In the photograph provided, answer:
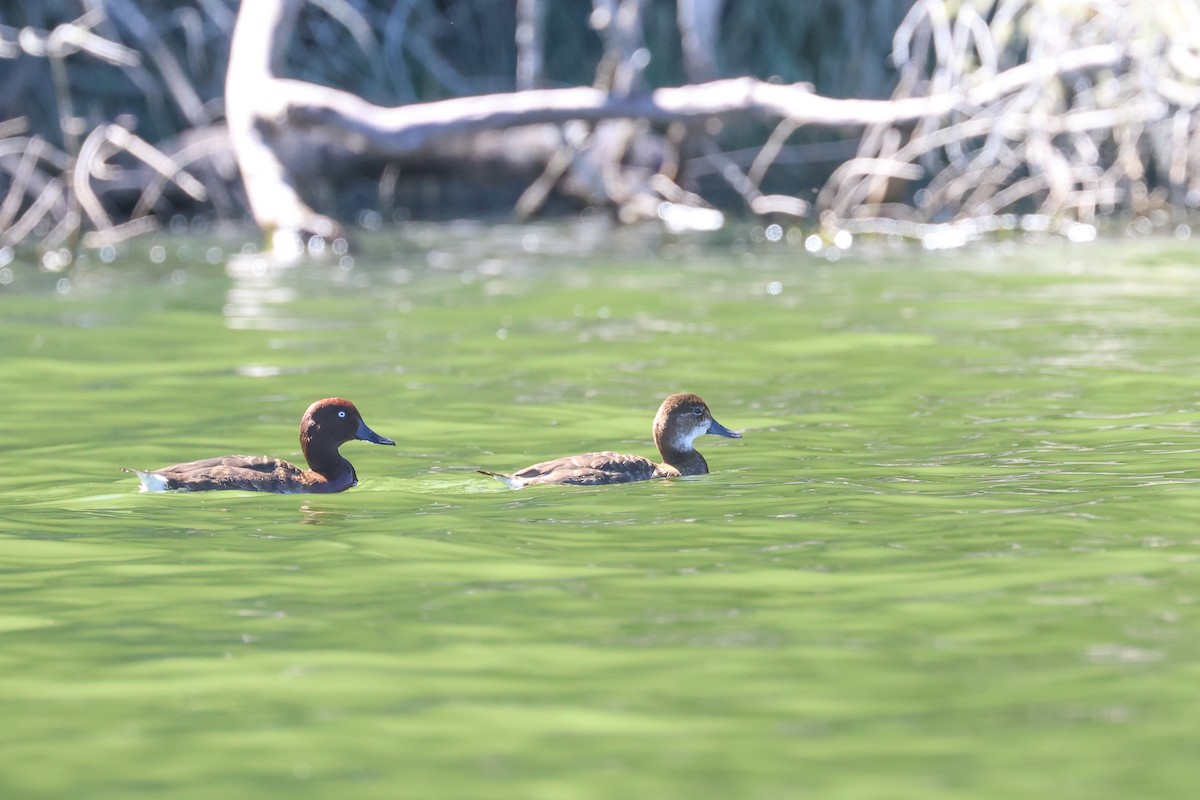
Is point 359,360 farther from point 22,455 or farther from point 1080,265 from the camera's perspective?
point 1080,265

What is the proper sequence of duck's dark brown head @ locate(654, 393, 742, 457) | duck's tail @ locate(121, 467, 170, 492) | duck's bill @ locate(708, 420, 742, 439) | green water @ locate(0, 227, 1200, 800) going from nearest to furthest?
green water @ locate(0, 227, 1200, 800), duck's tail @ locate(121, 467, 170, 492), duck's dark brown head @ locate(654, 393, 742, 457), duck's bill @ locate(708, 420, 742, 439)

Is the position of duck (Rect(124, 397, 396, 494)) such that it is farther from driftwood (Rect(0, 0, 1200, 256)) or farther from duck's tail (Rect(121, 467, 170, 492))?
driftwood (Rect(0, 0, 1200, 256))

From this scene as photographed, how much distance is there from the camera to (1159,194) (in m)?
18.8

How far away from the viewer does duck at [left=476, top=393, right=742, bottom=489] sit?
655cm

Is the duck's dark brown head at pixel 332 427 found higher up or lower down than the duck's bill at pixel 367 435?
higher up

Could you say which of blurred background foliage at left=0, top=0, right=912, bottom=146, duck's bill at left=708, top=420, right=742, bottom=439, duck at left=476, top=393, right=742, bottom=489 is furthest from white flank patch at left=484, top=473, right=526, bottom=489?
blurred background foliage at left=0, top=0, right=912, bottom=146

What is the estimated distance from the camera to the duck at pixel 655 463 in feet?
21.5

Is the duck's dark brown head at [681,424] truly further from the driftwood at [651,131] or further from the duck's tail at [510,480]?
the driftwood at [651,131]

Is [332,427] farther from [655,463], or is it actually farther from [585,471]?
[655,463]

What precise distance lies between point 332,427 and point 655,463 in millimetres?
1221

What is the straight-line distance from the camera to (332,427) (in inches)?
278

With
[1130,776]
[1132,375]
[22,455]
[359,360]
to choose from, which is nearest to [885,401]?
[1132,375]

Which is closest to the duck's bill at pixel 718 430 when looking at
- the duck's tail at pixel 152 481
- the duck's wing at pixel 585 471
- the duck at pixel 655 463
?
the duck at pixel 655 463

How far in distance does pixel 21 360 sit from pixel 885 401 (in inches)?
191
